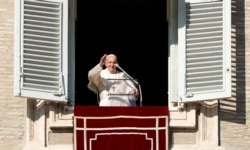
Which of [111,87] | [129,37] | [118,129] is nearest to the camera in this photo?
[118,129]

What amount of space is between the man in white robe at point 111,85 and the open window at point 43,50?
29 centimetres

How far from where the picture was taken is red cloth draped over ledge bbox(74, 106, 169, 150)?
63.7ft

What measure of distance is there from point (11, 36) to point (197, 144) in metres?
2.41

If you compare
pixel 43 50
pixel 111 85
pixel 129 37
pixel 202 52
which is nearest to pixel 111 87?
pixel 111 85

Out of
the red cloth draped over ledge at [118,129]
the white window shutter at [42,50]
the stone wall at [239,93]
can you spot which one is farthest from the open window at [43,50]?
the stone wall at [239,93]

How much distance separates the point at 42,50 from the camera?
64.5ft

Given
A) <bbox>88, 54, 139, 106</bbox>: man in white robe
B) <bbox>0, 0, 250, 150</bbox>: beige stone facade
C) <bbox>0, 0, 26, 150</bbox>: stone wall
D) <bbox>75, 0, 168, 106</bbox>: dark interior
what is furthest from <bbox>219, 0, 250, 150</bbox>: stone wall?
<bbox>0, 0, 26, 150</bbox>: stone wall

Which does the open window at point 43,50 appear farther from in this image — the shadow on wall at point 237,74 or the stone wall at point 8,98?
the shadow on wall at point 237,74

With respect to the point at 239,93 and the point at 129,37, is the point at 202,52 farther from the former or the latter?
the point at 129,37

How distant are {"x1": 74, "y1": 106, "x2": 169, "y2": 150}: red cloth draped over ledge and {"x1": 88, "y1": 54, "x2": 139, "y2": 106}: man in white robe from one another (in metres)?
0.31

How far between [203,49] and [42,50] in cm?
180

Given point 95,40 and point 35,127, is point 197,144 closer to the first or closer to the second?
point 35,127

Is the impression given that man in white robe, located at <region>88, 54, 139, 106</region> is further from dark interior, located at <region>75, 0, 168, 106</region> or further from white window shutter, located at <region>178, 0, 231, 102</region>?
dark interior, located at <region>75, 0, 168, 106</region>

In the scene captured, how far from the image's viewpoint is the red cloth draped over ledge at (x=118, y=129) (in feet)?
63.7
